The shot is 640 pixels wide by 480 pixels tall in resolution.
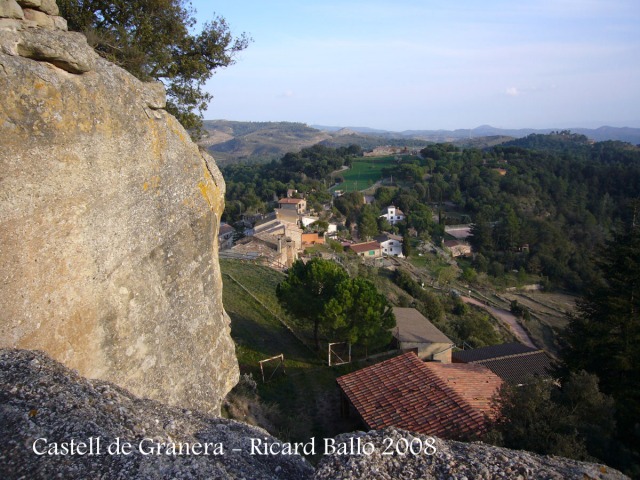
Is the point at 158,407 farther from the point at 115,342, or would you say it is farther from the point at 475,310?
the point at 475,310

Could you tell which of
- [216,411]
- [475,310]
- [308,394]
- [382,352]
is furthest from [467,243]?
[216,411]

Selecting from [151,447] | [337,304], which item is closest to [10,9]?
[151,447]

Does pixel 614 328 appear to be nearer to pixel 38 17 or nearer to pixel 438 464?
pixel 438 464

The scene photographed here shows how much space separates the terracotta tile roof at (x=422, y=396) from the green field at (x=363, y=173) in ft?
220

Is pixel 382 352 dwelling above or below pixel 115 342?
below

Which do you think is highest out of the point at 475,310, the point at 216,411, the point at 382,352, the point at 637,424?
the point at 216,411

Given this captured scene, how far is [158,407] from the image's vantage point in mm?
5383

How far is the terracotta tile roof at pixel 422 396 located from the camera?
1077 centimetres

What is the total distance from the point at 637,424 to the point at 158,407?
33.0 feet

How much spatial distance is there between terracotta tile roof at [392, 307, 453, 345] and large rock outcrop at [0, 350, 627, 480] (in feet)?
43.9

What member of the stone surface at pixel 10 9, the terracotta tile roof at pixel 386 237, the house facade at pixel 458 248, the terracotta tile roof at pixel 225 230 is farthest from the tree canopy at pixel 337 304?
the house facade at pixel 458 248

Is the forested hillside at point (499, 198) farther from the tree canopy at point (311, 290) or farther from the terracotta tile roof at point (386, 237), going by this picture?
the tree canopy at point (311, 290)

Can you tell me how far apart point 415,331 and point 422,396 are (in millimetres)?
7497

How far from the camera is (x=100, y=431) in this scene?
4.38 m
